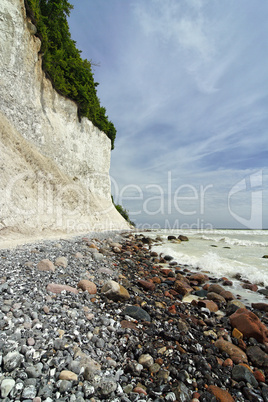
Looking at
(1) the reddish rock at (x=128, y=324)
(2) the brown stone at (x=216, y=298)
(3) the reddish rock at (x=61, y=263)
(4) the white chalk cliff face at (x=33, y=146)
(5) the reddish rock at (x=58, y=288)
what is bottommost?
(2) the brown stone at (x=216, y=298)

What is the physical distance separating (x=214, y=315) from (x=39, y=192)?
11.0m

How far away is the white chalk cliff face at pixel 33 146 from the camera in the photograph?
996cm

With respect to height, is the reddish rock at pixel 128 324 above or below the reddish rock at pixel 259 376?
above

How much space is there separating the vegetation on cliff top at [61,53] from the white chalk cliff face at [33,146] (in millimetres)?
723

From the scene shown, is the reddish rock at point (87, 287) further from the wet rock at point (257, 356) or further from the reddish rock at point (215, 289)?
the reddish rock at point (215, 289)

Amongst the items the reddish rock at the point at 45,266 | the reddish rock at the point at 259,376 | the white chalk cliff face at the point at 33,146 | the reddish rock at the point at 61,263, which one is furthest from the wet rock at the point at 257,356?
the white chalk cliff face at the point at 33,146

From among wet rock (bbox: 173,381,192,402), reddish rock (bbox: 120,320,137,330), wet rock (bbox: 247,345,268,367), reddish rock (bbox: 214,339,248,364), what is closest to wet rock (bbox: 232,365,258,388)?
reddish rock (bbox: 214,339,248,364)

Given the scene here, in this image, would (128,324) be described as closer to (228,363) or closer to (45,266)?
(228,363)

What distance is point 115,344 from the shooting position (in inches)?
107

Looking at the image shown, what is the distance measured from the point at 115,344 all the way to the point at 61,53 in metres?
19.3

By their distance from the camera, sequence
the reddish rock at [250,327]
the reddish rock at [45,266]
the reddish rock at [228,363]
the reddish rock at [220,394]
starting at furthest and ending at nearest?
1. the reddish rock at [45,266]
2. the reddish rock at [250,327]
3. the reddish rock at [228,363]
4. the reddish rock at [220,394]

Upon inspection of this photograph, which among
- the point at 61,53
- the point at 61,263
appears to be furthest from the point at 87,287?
the point at 61,53

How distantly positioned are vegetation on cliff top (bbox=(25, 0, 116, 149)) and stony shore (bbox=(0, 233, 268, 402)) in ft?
52.2

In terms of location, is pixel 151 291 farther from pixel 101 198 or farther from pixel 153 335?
pixel 101 198
